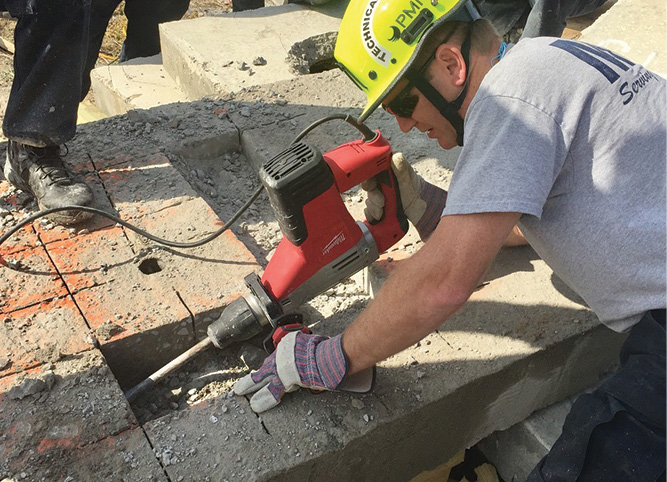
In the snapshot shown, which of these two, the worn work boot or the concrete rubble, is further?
the worn work boot

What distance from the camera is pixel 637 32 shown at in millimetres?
4848

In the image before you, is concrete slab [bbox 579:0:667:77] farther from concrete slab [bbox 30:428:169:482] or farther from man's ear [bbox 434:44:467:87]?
concrete slab [bbox 30:428:169:482]

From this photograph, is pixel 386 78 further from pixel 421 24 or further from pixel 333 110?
pixel 333 110

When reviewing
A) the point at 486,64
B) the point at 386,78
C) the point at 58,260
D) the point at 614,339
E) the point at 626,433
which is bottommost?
the point at 58,260

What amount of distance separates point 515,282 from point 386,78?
1223 millimetres

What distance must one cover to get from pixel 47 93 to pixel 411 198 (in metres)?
1.85

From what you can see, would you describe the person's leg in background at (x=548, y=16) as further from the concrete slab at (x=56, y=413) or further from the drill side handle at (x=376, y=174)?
the concrete slab at (x=56, y=413)

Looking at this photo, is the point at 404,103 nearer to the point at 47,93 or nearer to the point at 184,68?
the point at 47,93

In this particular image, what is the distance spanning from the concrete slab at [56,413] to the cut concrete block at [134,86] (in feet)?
11.0

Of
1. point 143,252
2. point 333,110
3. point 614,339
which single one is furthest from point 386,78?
point 333,110

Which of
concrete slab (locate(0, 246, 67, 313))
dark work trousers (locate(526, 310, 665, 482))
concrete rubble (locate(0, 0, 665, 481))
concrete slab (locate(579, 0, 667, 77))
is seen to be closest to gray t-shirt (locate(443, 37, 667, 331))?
dark work trousers (locate(526, 310, 665, 482))

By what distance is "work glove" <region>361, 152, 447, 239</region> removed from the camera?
8.85 ft

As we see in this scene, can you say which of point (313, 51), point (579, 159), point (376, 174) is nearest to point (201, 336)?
point (376, 174)

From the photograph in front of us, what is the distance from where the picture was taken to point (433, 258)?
175cm
